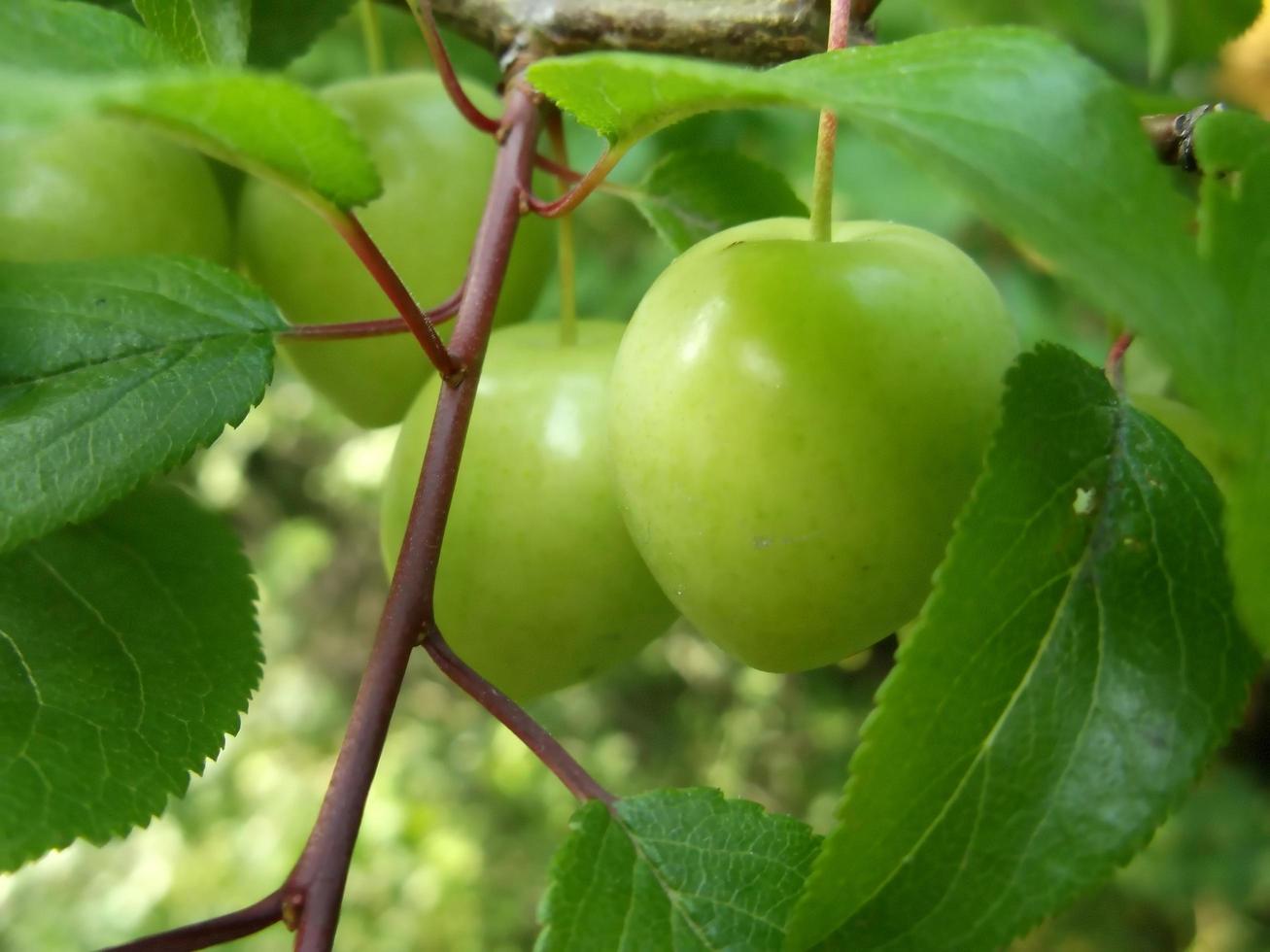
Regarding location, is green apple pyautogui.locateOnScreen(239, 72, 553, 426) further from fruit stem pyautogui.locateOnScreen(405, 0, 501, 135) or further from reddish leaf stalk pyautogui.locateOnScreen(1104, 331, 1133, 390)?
reddish leaf stalk pyautogui.locateOnScreen(1104, 331, 1133, 390)

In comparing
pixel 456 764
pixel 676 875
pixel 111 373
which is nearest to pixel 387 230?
pixel 111 373

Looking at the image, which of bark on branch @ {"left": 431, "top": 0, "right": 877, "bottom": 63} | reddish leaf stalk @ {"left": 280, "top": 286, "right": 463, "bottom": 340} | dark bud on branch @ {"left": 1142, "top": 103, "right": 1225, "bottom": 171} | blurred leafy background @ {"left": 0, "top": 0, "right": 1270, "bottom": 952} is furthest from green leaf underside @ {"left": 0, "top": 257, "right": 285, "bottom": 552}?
blurred leafy background @ {"left": 0, "top": 0, "right": 1270, "bottom": 952}

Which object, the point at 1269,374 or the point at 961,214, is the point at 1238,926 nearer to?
the point at 961,214

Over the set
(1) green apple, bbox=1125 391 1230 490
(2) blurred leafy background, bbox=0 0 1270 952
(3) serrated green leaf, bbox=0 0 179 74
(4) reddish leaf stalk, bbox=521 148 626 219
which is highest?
(3) serrated green leaf, bbox=0 0 179 74

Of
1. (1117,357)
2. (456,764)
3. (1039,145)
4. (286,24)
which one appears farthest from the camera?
(456,764)

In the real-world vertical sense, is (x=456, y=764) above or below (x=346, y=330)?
below

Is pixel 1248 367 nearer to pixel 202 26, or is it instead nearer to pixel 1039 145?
pixel 1039 145

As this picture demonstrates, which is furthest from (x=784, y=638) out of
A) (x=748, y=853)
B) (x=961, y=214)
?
(x=961, y=214)
